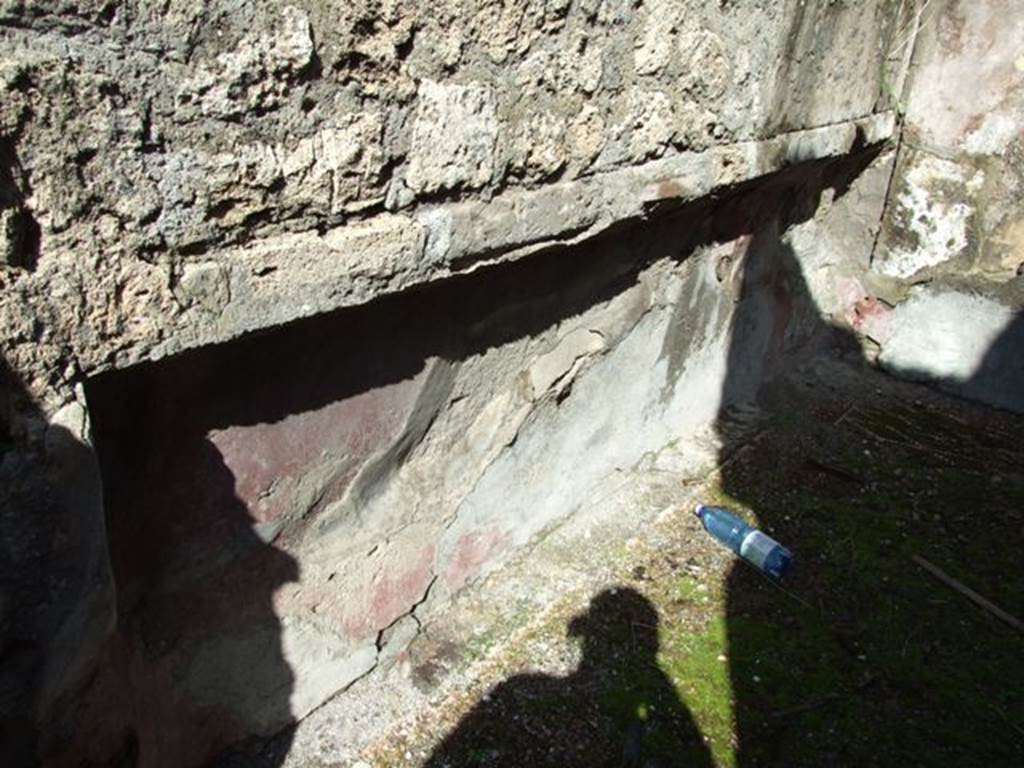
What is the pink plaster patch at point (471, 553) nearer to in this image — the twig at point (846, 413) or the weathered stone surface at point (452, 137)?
the weathered stone surface at point (452, 137)

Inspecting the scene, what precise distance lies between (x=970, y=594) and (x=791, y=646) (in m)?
0.60

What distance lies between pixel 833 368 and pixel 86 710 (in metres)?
3.06

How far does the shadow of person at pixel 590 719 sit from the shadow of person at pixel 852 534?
0.17 m

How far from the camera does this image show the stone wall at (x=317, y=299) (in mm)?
948

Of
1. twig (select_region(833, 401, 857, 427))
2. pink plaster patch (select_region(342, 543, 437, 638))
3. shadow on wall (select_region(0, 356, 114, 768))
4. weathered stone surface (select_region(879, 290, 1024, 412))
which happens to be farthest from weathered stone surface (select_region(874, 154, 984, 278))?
shadow on wall (select_region(0, 356, 114, 768))

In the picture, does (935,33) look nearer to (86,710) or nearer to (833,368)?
(833,368)

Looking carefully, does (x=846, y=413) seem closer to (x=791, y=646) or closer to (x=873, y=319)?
(x=873, y=319)

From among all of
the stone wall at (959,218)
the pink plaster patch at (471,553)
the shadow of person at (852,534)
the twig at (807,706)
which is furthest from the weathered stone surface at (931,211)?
the pink plaster patch at (471,553)

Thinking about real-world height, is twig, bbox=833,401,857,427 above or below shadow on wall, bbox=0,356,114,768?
below

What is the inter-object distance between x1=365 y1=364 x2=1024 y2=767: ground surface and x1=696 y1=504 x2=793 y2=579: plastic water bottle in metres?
0.04

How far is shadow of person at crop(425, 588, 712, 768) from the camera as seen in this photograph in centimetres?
173

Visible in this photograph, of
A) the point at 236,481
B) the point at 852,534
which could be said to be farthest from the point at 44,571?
the point at 852,534

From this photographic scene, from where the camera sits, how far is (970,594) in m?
2.26

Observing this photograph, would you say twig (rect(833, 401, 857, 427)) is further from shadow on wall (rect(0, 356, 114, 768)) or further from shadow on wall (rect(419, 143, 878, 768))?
shadow on wall (rect(0, 356, 114, 768))
